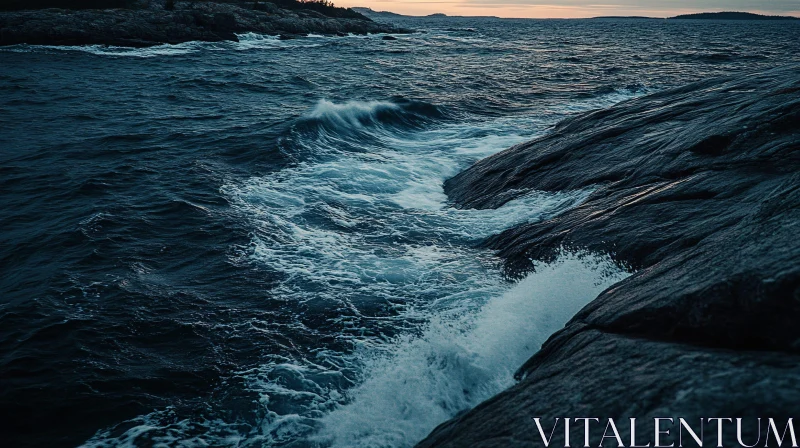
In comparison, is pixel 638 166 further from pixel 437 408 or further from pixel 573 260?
pixel 437 408

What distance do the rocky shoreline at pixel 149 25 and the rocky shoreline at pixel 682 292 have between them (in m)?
39.5

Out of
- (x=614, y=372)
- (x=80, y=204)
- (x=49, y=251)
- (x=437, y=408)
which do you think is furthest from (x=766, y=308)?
(x=80, y=204)

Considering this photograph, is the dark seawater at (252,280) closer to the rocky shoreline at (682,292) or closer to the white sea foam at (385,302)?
the white sea foam at (385,302)

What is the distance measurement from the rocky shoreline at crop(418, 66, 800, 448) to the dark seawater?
719 millimetres

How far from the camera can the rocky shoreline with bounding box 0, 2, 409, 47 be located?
3578cm

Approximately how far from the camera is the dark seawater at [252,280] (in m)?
5.00

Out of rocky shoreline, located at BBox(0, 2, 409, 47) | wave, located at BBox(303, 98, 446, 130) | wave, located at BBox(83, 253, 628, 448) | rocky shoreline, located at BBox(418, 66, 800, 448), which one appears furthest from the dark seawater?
rocky shoreline, located at BBox(0, 2, 409, 47)

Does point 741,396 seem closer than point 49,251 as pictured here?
Yes

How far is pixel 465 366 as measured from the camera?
5.31m

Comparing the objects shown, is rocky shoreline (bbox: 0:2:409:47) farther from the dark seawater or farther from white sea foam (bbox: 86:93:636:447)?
white sea foam (bbox: 86:93:636:447)

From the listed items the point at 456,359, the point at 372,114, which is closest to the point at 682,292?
the point at 456,359

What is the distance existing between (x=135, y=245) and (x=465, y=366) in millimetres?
5955

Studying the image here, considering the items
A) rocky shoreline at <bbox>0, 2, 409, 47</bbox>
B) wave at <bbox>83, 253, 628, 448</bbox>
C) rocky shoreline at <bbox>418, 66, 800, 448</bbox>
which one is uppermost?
rocky shoreline at <bbox>0, 2, 409, 47</bbox>

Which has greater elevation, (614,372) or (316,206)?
(614,372)
